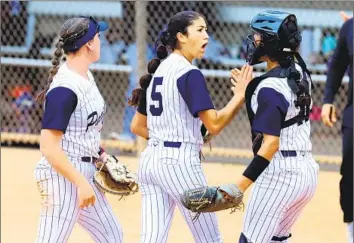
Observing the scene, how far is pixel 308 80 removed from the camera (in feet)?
17.7

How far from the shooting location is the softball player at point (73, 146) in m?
5.28

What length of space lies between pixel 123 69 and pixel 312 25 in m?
1.93

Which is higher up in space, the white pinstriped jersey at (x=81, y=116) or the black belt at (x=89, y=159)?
the white pinstriped jersey at (x=81, y=116)

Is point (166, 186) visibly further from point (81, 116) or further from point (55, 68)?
point (55, 68)

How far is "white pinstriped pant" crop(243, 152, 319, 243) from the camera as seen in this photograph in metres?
5.28

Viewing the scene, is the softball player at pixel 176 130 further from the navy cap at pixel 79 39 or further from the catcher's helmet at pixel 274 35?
the navy cap at pixel 79 39

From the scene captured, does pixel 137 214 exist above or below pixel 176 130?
below

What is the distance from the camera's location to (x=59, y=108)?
5285mm

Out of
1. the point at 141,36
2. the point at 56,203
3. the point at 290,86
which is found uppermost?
the point at 290,86

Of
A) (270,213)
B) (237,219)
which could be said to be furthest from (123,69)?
(270,213)

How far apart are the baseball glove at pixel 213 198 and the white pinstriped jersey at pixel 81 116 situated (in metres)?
0.63

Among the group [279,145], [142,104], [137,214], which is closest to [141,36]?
[137,214]

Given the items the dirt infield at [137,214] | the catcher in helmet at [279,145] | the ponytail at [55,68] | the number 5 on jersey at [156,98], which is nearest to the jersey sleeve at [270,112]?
the catcher in helmet at [279,145]

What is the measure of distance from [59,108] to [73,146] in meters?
0.30
